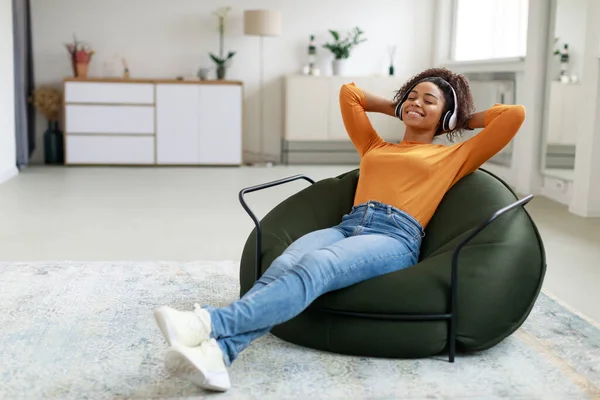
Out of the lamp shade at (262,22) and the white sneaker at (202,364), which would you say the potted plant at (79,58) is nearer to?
the lamp shade at (262,22)

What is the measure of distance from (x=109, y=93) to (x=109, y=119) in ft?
0.87

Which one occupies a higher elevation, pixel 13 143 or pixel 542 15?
pixel 542 15

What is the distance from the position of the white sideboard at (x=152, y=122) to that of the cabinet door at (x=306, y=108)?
1.85 ft

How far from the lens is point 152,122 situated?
315 inches

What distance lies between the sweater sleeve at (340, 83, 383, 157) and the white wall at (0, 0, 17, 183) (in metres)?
4.61

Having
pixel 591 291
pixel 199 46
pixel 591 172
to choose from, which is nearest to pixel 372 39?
pixel 199 46

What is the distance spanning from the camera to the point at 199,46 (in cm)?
841

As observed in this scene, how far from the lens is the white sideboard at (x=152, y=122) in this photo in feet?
25.9

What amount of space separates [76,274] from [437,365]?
1832 mm

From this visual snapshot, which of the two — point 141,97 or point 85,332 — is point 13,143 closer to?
point 141,97

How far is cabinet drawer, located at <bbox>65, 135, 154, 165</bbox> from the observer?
313 inches

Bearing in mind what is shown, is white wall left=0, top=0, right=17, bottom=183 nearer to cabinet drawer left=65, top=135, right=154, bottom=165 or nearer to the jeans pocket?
cabinet drawer left=65, top=135, right=154, bottom=165

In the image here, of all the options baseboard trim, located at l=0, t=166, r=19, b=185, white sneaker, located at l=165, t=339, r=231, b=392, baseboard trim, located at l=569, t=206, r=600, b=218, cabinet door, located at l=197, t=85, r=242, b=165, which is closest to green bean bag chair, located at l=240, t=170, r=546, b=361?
white sneaker, located at l=165, t=339, r=231, b=392

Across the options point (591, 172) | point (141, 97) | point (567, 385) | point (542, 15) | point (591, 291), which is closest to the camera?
point (567, 385)
